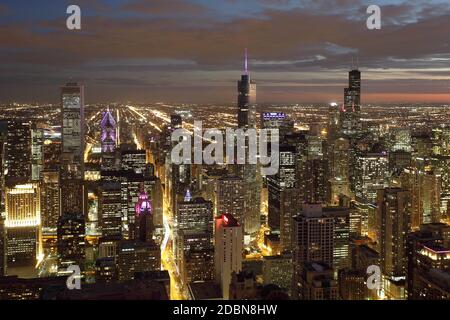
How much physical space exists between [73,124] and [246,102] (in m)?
Answer: 6.57

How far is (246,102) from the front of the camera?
14125 mm

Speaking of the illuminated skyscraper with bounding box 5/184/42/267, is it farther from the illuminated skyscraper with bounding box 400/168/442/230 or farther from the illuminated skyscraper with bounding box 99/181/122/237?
the illuminated skyscraper with bounding box 400/168/442/230

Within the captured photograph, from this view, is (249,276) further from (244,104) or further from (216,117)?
(244,104)

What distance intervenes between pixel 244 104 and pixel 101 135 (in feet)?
23.5

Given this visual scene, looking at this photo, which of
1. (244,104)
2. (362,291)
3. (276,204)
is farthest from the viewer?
(244,104)

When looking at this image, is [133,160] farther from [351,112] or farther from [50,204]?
[351,112]

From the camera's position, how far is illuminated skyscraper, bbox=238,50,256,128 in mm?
12909

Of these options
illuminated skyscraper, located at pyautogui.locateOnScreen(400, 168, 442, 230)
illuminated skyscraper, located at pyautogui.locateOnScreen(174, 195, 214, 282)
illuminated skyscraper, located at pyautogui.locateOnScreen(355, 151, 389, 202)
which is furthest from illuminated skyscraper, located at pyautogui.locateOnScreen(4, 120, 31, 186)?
illuminated skyscraper, located at pyautogui.locateOnScreen(400, 168, 442, 230)

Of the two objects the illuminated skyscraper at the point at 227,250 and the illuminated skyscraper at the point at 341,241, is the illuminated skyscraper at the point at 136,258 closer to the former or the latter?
the illuminated skyscraper at the point at 227,250

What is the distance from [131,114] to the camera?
1952 cm

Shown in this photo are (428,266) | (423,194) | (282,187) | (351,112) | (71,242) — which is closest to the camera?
(428,266)

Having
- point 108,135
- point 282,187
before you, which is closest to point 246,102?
point 282,187
